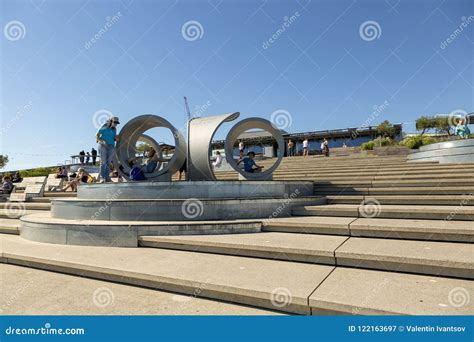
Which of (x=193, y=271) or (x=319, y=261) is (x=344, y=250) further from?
(x=193, y=271)

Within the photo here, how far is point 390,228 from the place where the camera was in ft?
15.8

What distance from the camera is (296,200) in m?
7.07

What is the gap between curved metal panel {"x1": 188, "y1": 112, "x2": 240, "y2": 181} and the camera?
780 centimetres

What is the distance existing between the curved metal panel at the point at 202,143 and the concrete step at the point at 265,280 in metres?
3.21

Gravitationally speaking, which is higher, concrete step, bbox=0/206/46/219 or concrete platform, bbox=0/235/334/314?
concrete step, bbox=0/206/46/219

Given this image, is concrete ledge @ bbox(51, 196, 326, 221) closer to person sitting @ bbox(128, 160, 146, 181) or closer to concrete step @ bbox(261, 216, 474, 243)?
concrete step @ bbox(261, 216, 474, 243)

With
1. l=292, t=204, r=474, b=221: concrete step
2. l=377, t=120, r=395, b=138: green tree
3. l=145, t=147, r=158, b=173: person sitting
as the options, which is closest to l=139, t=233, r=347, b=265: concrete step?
l=292, t=204, r=474, b=221: concrete step

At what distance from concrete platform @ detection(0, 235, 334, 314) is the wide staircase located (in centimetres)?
1

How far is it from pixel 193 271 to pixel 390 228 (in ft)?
10.1

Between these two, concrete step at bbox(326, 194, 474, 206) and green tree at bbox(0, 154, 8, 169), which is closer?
concrete step at bbox(326, 194, 474, 206)

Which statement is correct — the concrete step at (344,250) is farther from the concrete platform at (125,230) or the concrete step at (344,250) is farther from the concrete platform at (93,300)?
the concrete platform at (93,300)

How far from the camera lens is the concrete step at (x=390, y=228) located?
4.46 m
